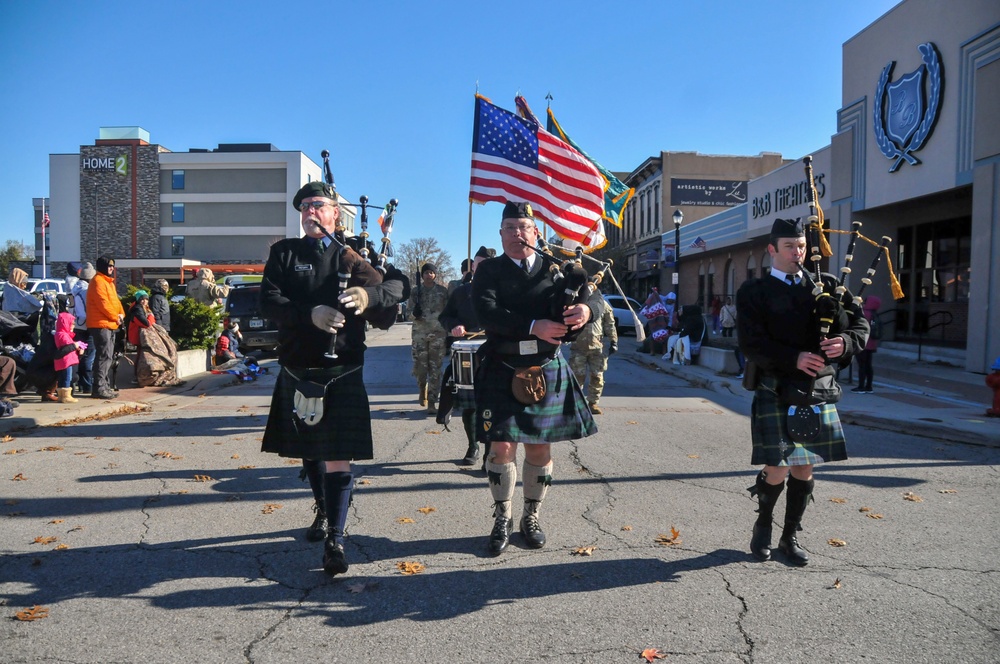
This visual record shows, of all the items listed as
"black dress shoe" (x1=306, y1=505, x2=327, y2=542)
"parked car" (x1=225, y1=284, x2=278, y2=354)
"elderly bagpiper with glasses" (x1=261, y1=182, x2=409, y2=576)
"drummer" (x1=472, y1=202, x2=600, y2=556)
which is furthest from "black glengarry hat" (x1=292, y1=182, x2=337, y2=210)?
"parked car" (x1=225, y1=284, x2=278, y2=354)

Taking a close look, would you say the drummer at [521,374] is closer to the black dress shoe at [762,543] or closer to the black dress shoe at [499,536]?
the black dress shoe at [499,536]

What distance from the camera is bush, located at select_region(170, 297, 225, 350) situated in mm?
14016

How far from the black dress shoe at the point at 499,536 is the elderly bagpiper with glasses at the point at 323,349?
84cm

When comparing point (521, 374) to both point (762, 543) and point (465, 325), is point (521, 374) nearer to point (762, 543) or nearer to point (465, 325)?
point (762, 543)

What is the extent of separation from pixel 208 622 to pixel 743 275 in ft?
97.9

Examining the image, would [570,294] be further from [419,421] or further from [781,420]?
[419,421]

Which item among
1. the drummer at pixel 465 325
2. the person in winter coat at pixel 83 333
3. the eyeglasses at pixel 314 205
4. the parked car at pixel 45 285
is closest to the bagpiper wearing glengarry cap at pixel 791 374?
the eyeglasses at pixel 314 205

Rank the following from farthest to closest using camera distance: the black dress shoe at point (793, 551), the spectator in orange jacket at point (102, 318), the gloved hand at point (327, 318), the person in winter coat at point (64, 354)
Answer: the spectator in orange jacket at point (102, 318), the person in winter coat at point (64, 354), the black dress shoe at point (793, 551), the gloved hand at point (327, 318)

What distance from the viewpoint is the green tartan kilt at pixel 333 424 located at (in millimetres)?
4172

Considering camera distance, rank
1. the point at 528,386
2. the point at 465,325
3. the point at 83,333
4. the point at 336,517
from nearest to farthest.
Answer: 1. the point at 336,517
2. the point at 528,386
3. the point at 465,325
4. the point at 83,333

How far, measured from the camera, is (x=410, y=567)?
4.15m

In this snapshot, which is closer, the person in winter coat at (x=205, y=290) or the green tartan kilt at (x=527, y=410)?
the green tartan kilt at (x=527, y=410)

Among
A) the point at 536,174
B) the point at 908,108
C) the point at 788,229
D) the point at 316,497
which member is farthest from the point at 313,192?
the point at 908,108

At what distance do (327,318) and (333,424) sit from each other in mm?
632
